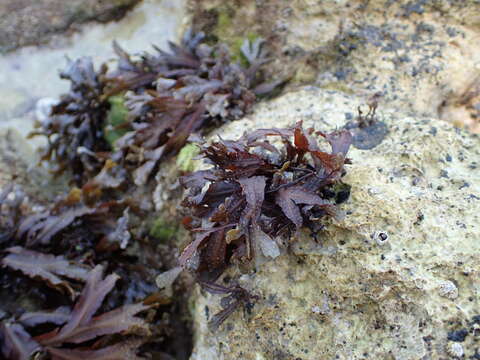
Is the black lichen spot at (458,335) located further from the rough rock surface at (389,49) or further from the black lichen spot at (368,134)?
the rough rock surface at (389,49)

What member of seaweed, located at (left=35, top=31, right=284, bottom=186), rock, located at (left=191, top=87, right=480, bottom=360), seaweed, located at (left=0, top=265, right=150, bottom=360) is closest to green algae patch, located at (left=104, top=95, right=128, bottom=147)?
seaweed, located at (left=35, top=31, right=284, bottom=186)

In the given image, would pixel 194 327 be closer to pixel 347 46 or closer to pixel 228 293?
pixel 228 293

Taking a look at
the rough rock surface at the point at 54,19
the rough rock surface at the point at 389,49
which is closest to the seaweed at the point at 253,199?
the rough rock surface at the point at 389,49

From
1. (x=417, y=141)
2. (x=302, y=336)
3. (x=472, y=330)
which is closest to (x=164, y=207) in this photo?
(x=302, y=336)

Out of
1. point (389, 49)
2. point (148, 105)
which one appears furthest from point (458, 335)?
point (148, 105)

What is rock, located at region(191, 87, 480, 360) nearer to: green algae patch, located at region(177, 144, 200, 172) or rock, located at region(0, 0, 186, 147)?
green algae patch, located at region(177, 144, 200, 172)
